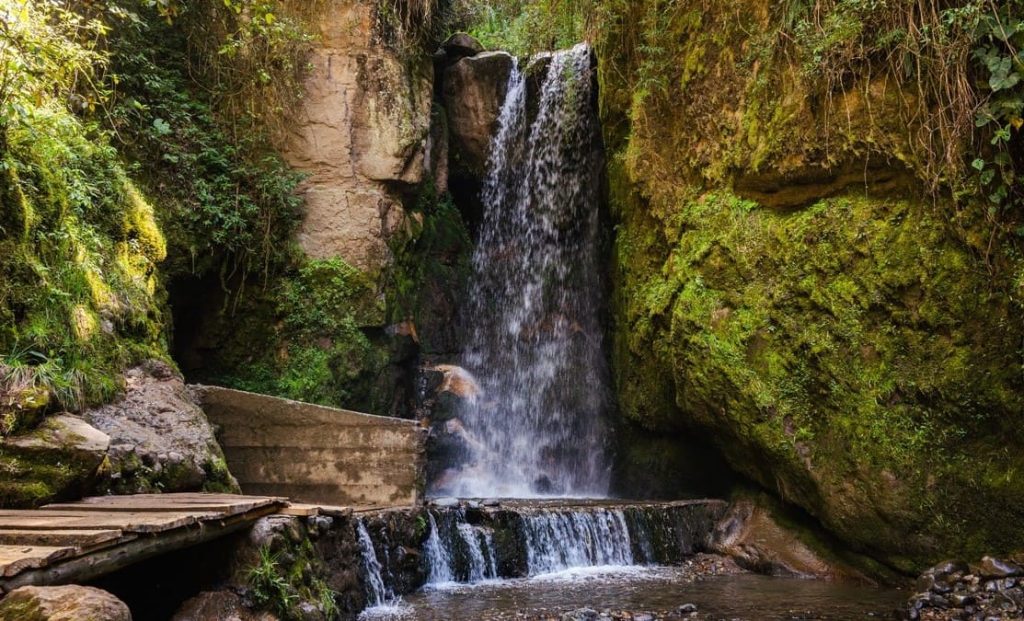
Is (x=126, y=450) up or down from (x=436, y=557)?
up

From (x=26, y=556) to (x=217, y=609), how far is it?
158 centimetres

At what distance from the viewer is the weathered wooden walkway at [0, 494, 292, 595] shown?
2.95 meters

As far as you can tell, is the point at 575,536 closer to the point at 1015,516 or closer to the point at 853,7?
the point at 1015,516

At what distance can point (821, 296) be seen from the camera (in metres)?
8.29

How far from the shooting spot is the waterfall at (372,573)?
646 cm

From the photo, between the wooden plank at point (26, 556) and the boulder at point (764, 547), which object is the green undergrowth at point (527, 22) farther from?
the wooden plank at point (26, 556)

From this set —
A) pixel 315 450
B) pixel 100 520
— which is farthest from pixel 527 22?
pixel 100 520

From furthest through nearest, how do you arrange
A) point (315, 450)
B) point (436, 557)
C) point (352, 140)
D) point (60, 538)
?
point (352, 140)
point (315, 450)
point (436, 557)
point (60, 538)

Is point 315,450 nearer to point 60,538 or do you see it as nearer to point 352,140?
point 60,538

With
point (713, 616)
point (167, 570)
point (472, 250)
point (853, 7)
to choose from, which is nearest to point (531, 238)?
point (472, 250)

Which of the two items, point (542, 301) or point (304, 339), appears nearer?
point (304, 339)

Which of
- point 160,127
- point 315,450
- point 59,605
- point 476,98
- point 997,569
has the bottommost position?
point 997,569

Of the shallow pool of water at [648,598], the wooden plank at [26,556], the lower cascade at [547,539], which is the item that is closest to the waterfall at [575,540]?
the lower cascade at [547,539]

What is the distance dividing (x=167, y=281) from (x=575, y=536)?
21.0 ft
